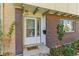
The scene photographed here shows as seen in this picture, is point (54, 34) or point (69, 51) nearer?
point (69, 51)

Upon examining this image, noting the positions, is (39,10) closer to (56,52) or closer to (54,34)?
(54,34)

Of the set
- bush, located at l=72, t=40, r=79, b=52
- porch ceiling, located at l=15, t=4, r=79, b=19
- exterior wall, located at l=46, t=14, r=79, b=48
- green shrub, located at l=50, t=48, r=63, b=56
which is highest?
porch ceiling, located at l=15, t=4, r=79, b=19

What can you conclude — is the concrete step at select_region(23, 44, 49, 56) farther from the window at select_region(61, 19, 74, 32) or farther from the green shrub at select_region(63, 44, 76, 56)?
the window at select_region(61, 19, 74, 32)

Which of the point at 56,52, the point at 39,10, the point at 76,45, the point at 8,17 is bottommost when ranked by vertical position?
the point at 56,52

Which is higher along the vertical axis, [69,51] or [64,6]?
[64,6]

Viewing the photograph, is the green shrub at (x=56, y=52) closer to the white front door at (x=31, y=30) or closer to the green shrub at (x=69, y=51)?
the green shrub at (x=69, y=51)

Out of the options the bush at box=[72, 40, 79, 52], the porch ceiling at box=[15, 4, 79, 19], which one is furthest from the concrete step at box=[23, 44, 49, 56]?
the porch ceiling at box=[15, 4, 79, 19]

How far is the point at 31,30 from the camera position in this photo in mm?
5859

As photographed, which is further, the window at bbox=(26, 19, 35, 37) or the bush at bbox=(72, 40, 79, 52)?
the window at bbox=(26, 19, 35, 37)

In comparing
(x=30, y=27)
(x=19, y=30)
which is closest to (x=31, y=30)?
(x=30, y=27)

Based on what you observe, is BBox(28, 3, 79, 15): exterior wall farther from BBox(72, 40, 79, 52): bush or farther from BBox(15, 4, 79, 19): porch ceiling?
BBox(72, 40, 79, 52): bush

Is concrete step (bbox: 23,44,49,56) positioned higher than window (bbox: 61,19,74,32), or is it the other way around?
window (bbox: 61,19,74,32)

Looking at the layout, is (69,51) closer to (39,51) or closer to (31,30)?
(39,51)

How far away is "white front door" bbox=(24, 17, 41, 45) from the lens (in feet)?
19.1
